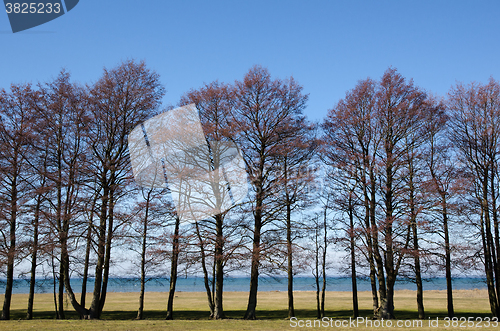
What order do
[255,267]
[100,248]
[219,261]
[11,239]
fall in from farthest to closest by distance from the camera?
1. [11,239]
2. [219,261]
3. [255,267]
4. [100,248]

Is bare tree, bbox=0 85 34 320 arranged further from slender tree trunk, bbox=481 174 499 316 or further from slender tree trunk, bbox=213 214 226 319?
slender tree trunk, bbox=481 174 499 316

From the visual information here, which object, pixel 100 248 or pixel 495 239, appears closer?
pixel 100 248

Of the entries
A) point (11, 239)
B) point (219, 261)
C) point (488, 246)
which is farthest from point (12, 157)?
point (488, 246)

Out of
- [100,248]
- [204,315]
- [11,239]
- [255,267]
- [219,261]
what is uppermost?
[11,239]

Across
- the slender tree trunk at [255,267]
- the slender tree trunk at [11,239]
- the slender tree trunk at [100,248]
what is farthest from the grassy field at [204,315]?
the slender tree trunk at [11,239]

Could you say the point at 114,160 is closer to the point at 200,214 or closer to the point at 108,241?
the point at 108,241

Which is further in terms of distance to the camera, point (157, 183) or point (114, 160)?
point (157, 183)

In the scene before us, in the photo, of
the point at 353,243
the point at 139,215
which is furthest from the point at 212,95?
the point at 353,243

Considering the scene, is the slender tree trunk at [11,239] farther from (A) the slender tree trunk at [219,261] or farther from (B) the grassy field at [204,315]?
→ (A) the slender tree trunk at [219,261]

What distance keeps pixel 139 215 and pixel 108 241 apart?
1.83 m

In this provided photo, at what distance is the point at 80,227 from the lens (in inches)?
642

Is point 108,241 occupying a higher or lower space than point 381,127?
lower

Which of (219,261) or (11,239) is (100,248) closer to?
(219,261)

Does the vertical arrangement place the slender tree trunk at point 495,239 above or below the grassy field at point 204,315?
above
